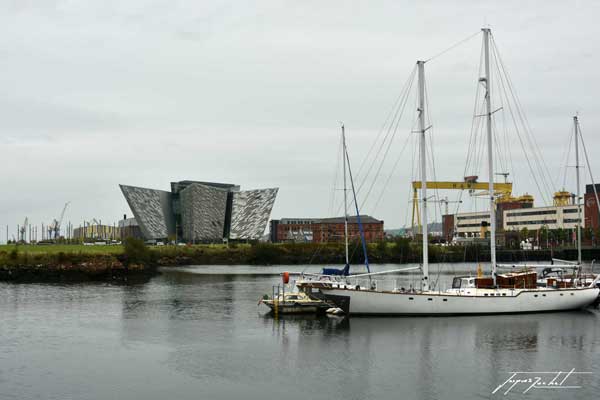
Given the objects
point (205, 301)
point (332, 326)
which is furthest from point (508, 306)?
point (205, 301)

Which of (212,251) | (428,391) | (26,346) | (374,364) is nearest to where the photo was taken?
(428,391)

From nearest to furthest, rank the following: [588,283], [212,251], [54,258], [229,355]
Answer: [229,355], [588,283], [54,258], [212,251]

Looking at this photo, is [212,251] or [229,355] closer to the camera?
[229,355]

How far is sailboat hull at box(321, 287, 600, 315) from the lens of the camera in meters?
45.7

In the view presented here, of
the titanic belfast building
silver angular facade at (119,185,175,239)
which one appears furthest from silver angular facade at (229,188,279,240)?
silver angular facade at (119,185,175,239)

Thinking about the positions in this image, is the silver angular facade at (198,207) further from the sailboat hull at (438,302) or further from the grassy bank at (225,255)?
the sailboat hull at (438,302)

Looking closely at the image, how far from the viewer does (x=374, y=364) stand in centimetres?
3284

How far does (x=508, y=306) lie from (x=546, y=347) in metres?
10.1

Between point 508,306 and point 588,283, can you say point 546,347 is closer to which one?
point 508,306
